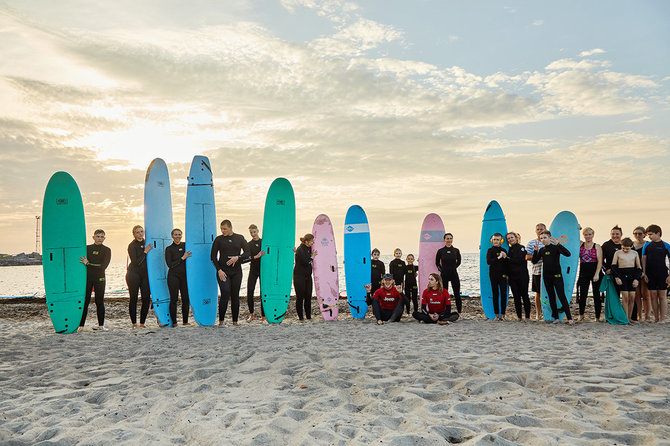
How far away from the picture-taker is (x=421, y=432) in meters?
2.81

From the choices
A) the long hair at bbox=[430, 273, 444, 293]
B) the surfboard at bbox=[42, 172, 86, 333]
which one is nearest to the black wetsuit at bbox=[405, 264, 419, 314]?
the long hair at bbox=[430, 273, 444, 293]

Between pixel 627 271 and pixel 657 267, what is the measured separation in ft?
1.63

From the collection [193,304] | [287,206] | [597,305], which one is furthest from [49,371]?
[597,305]

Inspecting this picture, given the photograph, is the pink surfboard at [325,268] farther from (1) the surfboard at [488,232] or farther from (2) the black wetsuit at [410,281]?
(1) the surfboard at [488,232]

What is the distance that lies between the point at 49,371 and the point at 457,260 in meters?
6.36

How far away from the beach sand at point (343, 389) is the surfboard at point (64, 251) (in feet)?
3.60

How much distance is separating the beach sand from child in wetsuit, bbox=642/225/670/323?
119cm

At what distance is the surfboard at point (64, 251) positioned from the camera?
7426mm

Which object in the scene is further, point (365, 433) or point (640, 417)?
Result: point (640, 417)

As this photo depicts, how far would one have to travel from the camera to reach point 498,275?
308 inches

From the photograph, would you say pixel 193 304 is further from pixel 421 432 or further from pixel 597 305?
pixel 597 305

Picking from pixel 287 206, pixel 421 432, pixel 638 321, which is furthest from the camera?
pixel 287 206

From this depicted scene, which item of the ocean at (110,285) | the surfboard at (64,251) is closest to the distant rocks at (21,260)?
the ocean at (110,285)

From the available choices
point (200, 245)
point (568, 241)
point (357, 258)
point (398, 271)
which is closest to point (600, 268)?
point (568, 241)
